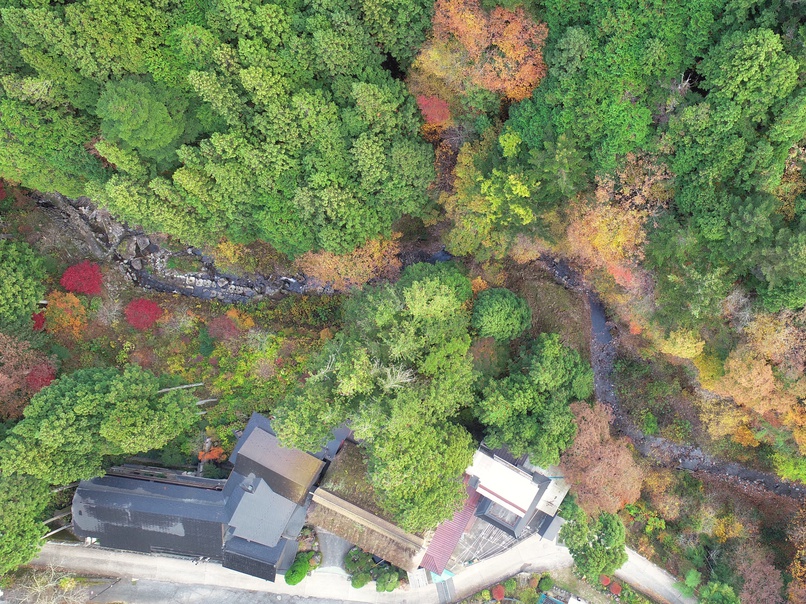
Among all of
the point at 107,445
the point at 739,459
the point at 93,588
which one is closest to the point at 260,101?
the point at 107,445

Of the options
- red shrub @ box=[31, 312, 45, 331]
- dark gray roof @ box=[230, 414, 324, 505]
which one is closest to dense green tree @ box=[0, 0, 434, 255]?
red shrub @ box=[31, 312, 45, 331]

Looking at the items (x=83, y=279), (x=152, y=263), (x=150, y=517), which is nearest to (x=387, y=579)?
(x=150, y=517)

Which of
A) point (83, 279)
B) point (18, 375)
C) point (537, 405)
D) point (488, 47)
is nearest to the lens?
point (488, 47)

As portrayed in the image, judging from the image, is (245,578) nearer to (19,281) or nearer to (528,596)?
(528,596)

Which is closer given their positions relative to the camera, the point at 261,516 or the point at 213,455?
the point at 261,516

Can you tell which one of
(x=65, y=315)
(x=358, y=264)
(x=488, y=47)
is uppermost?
(x=488, y=47)

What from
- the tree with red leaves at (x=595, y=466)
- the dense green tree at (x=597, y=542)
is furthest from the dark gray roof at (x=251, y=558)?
the tree with red leaves at (x=595, y=466)

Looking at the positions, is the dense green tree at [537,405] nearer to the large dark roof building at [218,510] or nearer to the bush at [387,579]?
the bush at [387,579]
